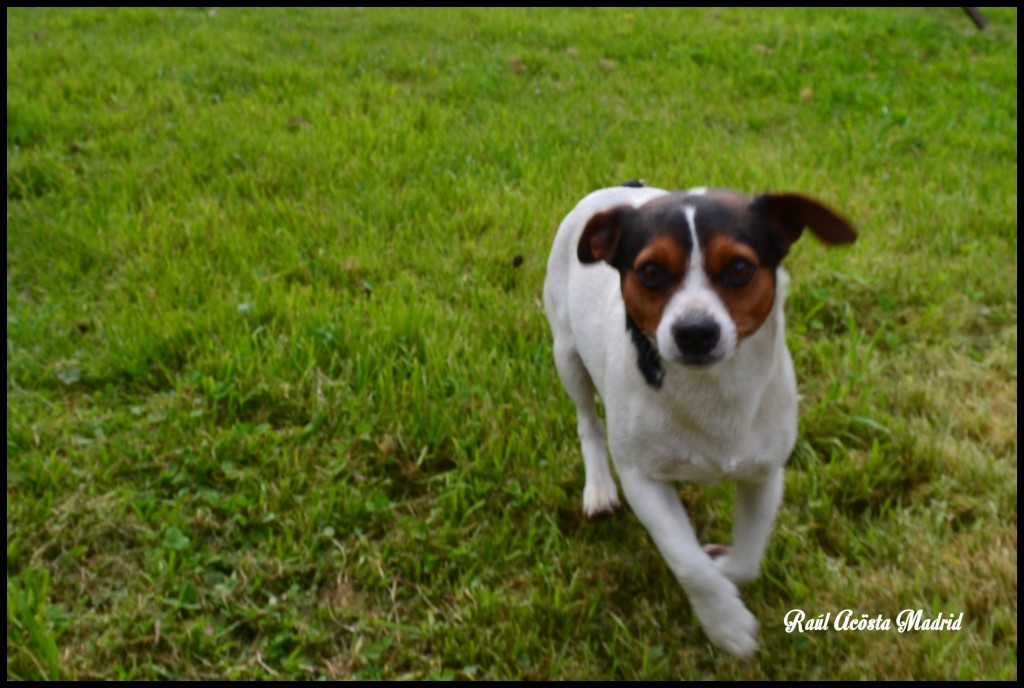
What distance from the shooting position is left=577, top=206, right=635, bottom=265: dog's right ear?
8.99 ft

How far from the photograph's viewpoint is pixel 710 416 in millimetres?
2641

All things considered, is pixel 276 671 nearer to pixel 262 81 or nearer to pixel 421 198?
pixel 421 198

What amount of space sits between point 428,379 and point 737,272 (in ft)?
5.76

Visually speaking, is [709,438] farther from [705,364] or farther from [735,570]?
[735,570]

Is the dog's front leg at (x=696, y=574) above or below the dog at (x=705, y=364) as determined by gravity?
below

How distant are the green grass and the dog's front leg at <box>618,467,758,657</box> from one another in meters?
0.12

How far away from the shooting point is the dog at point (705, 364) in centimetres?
244

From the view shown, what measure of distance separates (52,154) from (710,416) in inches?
194

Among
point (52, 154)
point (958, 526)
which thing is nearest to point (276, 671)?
point (958, 526)

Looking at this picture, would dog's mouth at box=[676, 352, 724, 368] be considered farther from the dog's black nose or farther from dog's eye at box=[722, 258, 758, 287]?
dog's eye at box=[722, 258, 758, 287]

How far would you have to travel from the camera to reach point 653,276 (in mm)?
2492

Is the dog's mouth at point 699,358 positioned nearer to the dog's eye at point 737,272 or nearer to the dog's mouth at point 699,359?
the dog's mouth at point 699,359

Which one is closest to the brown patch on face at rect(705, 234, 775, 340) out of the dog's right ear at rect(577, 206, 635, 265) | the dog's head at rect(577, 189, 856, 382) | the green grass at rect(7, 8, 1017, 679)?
the dog's head at rect(577, 189, 856, 382)

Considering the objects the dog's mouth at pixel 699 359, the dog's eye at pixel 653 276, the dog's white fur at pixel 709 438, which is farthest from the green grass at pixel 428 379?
the dog's eye at pixel 653 276
